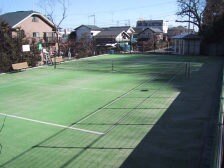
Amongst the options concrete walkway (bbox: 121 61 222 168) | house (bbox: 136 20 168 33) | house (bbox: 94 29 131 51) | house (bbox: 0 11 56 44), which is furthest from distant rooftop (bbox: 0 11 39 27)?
house (bbox: 136 20 168 33)

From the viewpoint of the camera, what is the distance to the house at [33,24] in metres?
45.8

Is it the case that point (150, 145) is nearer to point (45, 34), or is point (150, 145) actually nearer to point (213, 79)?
point (213, 79)

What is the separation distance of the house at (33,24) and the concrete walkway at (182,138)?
109 feet

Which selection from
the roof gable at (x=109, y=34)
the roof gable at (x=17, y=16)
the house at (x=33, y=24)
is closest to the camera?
the roof gable at (x=17, y=16)

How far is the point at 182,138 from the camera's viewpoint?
10.2 meters

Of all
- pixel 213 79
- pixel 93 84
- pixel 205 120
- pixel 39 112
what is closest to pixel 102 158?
pixel 205 120

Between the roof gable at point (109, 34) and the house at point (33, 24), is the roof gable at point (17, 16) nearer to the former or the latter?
the house at point (33, 24)

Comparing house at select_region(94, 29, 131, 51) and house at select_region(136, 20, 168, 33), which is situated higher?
house at select_region(136, 20, 168, 33)

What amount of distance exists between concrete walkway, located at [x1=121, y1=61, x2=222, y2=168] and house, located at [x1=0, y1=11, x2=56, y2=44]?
33204mm

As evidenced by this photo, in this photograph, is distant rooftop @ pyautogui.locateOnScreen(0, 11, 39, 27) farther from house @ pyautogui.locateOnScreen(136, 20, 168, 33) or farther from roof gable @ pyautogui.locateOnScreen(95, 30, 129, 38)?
house @ pyautogui.locateOnScreen(136, 20, 168, 33)

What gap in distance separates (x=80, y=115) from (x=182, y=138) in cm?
455

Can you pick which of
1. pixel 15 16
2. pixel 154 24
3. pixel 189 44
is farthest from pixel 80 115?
pixel 154 24

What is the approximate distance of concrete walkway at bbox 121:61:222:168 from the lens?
333 inches

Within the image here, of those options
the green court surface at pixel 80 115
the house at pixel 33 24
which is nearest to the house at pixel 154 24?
the house at pixel 33 24
